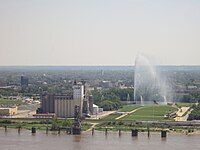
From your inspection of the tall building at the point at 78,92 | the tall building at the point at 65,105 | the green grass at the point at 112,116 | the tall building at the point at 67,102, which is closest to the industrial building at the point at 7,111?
the tall building at the point at 67,102

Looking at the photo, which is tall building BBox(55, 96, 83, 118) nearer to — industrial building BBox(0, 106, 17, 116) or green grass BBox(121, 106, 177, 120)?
industrial building BBox(0, 106, 17, 116)

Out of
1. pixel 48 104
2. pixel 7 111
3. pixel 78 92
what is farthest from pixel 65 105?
pixel 7 111

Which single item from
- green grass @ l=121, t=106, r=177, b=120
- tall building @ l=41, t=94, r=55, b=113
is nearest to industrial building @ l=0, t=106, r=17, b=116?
tall building @ l=41, t=94, r=55, b=113

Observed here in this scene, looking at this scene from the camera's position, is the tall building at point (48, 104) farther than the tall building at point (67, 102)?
Yes

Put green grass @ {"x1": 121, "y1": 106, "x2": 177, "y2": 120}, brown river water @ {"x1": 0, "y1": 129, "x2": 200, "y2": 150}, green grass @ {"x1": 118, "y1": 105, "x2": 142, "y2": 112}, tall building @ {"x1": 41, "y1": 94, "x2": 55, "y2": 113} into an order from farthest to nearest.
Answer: green grass @ {"x1": 118, "y1": 105, "x2": 142, "y2": 112} → tall building @ {"x1": 41, "y1": 94, "x2": 55, "y2": 113} → green grass @ {"x1": 121, "y1": 106, "x2": 177, "y2": 120} → brown river water @ {"x1": 0, "y1": 129, "x2": 200, "y2": 150}

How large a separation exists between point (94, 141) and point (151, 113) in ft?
30.9

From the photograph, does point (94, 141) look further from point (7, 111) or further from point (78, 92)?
point (7, 111)

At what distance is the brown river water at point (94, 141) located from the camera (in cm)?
1709

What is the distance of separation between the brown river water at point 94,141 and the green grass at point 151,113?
15.9ft

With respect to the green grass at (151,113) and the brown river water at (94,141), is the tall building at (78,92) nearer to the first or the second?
the green grass at (151,113)

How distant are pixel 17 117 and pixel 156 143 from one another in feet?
33.6

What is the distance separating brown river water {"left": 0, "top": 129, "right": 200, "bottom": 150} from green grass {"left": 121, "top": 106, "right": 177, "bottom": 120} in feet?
15.9

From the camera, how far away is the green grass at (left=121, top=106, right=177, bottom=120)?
25.3 metres

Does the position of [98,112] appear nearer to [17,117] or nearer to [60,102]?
[60,102]
